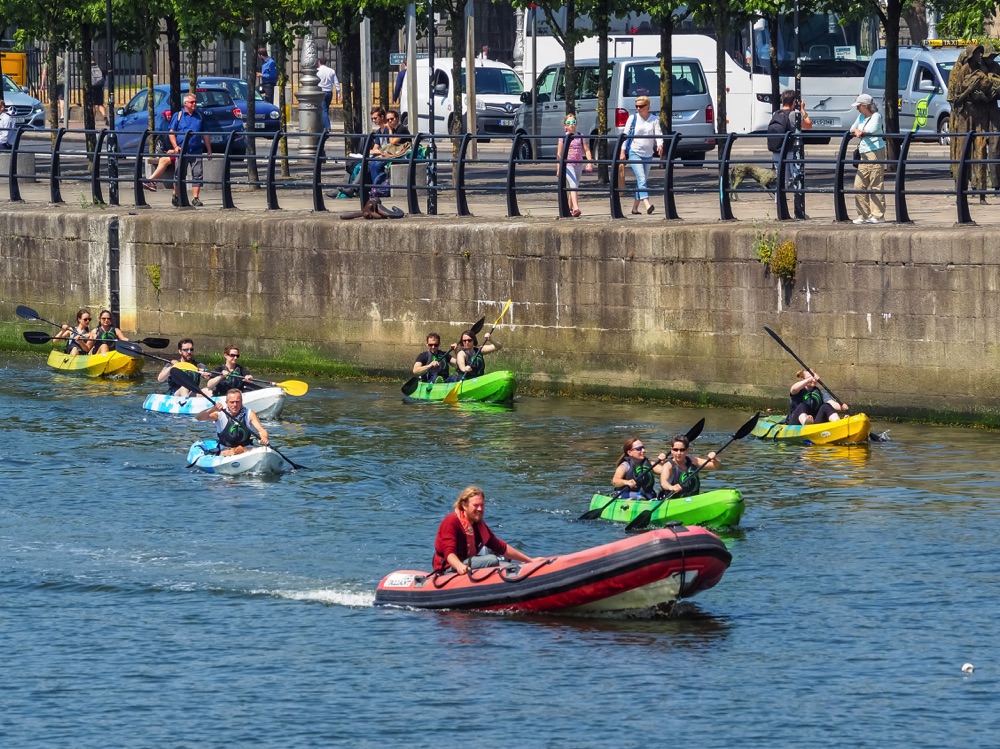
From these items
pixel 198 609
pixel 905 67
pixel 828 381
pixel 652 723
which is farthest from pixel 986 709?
pixel 905 67

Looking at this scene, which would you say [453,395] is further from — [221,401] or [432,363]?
[221,401]

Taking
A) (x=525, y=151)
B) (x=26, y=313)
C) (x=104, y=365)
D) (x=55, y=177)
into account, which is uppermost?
(x=525, y=151)

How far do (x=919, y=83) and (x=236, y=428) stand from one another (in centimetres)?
2110

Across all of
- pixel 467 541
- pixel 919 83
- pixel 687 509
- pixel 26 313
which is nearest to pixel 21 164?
pixel 26 313

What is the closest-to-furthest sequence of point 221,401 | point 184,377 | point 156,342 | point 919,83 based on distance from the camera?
point 221,401 < point 184,377 < point 156,342 < point 919,83

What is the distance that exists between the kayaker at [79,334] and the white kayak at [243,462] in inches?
278

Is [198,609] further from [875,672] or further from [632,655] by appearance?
[875,672]

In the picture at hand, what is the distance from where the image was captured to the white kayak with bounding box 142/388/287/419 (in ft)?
77.7

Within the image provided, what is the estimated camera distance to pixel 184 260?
1111 inches

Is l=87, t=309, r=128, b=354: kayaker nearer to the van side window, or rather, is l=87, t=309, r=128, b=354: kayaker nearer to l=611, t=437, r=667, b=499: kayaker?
the van side window

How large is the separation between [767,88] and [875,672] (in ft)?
91.4

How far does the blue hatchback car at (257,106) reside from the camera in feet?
135

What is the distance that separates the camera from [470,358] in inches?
965

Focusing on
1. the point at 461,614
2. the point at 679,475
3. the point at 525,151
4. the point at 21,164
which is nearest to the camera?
the point at 461,614
